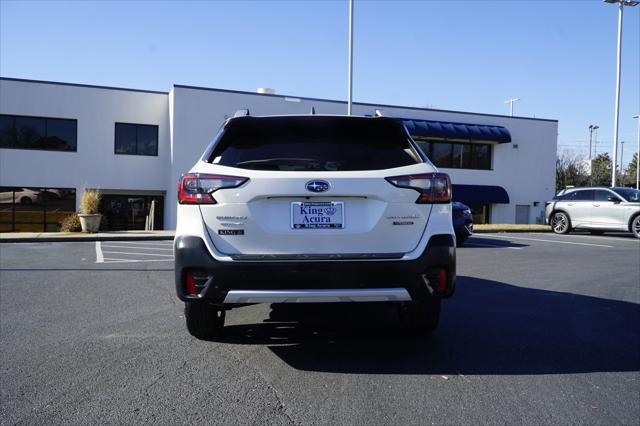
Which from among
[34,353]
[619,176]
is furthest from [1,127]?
[619,176]

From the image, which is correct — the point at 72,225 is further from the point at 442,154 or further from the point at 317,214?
the point at 442,154

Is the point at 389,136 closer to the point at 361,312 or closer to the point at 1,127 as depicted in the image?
the point at 361,312

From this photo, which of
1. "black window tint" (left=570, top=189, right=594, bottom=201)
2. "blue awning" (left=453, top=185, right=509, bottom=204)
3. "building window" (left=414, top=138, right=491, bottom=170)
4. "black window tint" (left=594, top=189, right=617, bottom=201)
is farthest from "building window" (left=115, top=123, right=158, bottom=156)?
"black window tint" (left=594, top=189, right=617, bottom=201)

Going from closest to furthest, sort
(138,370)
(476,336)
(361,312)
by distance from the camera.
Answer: (138,370) → (476,336) → (361,312)

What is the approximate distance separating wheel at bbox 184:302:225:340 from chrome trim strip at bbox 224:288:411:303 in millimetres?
665

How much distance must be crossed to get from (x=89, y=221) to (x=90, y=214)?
10.3 inches

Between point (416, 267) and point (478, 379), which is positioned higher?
point (416, 267)

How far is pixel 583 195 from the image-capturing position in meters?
18.5

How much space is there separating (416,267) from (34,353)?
10.2ft

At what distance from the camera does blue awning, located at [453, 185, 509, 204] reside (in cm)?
2847

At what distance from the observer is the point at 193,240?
11.7 ft

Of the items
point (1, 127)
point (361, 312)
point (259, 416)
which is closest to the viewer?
point (259, 416)

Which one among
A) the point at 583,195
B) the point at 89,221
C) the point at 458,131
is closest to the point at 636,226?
the point at 583,195

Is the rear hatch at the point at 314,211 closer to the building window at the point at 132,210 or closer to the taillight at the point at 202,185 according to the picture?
the taillight at the point at 202,185
